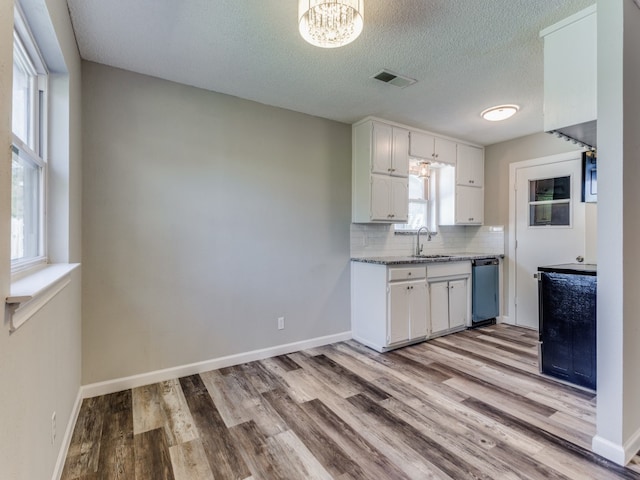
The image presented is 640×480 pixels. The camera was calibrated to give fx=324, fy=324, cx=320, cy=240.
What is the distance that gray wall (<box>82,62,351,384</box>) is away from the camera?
2.44m

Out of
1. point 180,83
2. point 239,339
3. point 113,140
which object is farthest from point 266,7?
point 239,339

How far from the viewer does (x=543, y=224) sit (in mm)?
4031

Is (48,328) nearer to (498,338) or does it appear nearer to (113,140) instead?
(113,140)

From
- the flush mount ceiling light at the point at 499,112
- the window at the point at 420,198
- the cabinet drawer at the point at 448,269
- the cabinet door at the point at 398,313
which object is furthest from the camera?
the window at the point at 420,198

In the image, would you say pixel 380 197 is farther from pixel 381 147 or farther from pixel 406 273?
pixel 406 273

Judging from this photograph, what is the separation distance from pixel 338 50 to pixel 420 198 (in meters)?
2.60

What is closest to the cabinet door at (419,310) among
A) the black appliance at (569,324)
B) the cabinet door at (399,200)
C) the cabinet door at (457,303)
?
the cabinet door at (457,303)

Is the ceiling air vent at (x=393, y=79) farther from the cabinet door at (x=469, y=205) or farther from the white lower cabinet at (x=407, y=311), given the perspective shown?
the cabinet door at (x=469, y=205)

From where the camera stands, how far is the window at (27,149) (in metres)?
1.46

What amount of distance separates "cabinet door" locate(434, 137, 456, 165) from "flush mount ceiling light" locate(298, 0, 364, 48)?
2.69m

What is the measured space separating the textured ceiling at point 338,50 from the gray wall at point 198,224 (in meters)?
0.30

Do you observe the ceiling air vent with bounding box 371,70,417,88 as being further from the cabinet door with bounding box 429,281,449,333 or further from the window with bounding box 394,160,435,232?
the cabinet door with bounding box 429,281,449,333

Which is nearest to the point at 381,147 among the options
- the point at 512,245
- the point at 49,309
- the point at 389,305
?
the point at 389,305

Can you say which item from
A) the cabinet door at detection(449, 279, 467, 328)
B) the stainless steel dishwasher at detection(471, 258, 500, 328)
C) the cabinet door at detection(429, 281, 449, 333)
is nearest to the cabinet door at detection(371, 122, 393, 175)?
the cabinet door at detection(429, 281, 449, 333)
